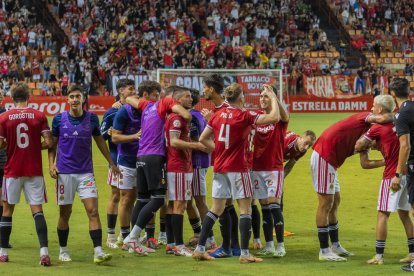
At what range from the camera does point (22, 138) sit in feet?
34.3

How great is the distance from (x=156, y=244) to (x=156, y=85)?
218 cm

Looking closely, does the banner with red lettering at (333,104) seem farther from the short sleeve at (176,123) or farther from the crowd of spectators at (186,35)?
the short sleeve at (176,123)

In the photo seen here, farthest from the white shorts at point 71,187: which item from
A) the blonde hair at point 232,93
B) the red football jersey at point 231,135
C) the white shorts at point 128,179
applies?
the blonde hair at point 232,93

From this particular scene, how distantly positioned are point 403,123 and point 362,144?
0.80 metres

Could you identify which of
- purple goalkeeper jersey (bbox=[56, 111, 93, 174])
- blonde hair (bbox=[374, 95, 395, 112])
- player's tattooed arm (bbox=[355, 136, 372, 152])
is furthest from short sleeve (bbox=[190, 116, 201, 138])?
blonde hair (bbox=[374, 95, 395, 112])

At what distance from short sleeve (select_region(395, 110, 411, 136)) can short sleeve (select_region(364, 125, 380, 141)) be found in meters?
0.54

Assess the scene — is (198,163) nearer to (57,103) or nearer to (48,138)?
(48,138)

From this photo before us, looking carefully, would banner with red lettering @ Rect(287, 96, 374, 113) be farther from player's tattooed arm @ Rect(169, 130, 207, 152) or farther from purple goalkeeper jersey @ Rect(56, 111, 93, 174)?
purple goalkeeper jersey @ Rect(56, 111, 93, 174)

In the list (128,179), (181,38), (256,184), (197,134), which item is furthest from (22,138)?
(181,38)

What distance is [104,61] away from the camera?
141ft

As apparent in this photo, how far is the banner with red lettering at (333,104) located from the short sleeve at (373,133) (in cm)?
3217

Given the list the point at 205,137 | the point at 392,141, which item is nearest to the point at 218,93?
the point at 205,137

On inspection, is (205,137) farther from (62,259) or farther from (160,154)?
(62,259)

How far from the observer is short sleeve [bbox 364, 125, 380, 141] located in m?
10.3
